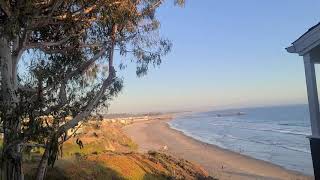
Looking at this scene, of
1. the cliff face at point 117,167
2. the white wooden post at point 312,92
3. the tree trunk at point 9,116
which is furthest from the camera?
the cliff face at point 117,167

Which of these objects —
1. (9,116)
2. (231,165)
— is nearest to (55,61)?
(9,116)

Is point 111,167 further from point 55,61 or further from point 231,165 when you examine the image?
point 231,165

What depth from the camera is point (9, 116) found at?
9609 millimetres

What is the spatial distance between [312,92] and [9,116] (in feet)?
21.5

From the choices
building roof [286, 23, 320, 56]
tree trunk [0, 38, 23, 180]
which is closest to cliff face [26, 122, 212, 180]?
tree trunk [0, 38, 23, 180]

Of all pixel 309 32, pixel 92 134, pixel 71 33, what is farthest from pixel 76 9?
pixel 92 134

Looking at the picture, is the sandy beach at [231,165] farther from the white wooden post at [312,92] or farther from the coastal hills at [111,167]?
the white wooden post at [312,92]

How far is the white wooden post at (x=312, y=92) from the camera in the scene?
11750mm

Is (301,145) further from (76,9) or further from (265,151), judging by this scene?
(76,9)

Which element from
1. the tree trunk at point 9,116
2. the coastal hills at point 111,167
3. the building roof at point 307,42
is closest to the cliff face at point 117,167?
the coastal hills at point 111,167

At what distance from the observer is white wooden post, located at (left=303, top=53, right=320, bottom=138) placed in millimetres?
11750

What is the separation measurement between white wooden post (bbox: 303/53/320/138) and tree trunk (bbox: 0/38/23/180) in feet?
20.7

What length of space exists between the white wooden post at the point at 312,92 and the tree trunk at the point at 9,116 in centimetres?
632

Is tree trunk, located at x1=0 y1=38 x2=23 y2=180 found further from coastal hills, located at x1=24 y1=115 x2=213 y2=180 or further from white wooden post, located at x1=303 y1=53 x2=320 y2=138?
white wooden post, located at x1=303 y1=53 x2=320 y2=138
